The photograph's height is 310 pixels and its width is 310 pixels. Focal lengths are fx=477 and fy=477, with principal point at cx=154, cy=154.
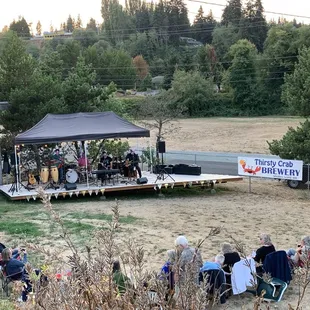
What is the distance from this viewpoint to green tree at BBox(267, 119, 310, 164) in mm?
19031

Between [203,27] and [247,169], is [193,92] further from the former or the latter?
[203,27]

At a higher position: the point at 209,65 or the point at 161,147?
the point at 209,65

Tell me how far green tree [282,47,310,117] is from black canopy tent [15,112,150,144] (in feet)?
22.0

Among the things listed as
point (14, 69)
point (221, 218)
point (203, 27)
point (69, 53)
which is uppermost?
point (203, 27)

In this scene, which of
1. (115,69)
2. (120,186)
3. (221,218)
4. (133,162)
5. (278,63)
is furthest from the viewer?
(115,69)

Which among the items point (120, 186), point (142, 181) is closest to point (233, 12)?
point (142, 181)

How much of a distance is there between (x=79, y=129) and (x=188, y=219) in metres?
6.06

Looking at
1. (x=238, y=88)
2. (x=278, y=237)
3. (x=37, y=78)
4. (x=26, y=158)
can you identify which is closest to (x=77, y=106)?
(x=37, y=78)

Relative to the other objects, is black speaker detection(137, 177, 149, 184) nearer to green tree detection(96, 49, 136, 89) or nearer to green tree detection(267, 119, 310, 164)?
green tree detection(267, 119, 310, 164)

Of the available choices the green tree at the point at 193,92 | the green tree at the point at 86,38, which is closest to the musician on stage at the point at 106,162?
the green tree at the point at 193,92

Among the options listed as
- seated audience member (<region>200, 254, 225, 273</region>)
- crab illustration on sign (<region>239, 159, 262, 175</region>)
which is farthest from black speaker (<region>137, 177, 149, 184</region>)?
seated audience member (<region>200, 254, 225, 273</region>)

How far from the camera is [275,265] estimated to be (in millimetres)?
7926

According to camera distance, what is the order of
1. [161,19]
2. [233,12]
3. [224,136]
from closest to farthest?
1. [224,136]
2. [233,12]
3. [161,19]

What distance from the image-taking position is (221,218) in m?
13.6
